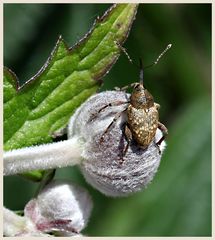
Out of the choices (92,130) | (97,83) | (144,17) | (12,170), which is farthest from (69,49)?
(144,17)

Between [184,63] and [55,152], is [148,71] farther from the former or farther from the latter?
[55,152]

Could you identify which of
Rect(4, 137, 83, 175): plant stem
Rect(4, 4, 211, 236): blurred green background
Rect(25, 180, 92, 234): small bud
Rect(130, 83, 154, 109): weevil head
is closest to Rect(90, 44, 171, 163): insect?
Rect(130, 83, 154, 109): weevil head

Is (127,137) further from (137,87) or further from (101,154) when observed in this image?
(137,87)

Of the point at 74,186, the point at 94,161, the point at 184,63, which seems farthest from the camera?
the point at 184,63

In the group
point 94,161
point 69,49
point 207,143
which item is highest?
point 69,49

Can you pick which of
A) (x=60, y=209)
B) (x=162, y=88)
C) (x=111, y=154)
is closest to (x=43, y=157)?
(x=60, y=209)

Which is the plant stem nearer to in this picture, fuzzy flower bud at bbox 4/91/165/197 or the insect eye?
fuzzy flower bud at bbox 4/91/165/197
